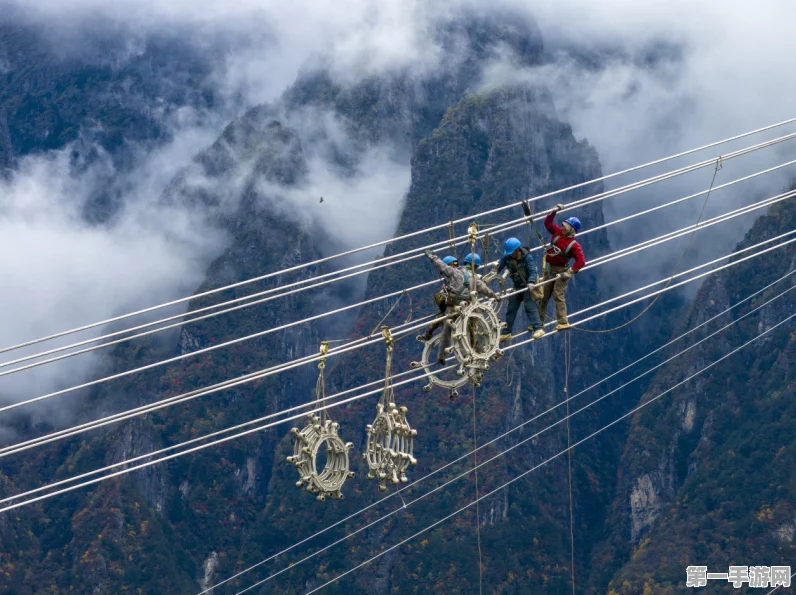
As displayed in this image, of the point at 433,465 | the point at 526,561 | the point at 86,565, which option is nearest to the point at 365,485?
the point at 433,465

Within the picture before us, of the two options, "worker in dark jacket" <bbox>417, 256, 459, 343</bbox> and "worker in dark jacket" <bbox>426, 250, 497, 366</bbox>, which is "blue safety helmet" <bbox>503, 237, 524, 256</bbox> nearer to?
"worker in dark jacket" <bbox>426, 250, 497, 366</bbox>

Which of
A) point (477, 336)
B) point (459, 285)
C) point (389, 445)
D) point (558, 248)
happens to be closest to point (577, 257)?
point (558, 248)

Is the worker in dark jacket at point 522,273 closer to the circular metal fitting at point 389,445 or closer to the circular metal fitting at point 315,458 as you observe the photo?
the circular metal fitting at point 389,445

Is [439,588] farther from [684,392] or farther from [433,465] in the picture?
[684,392]

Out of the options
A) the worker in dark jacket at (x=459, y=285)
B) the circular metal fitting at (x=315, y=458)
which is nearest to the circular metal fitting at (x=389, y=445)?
the circular metal fitting at (x=315, y=458)

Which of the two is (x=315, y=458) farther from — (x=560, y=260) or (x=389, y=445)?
(x=560, y=260)

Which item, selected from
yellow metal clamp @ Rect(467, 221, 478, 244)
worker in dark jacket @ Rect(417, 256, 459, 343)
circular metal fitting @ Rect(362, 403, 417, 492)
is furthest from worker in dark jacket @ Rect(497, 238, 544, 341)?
circular metal fitting @ Rect(362, 403, 417, 492)

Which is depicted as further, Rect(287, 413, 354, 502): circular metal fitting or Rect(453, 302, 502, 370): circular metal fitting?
Rect(453, 302, 502, 370): circular metal fitting
